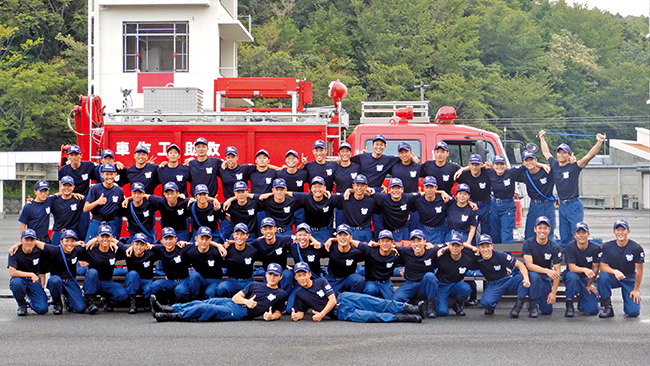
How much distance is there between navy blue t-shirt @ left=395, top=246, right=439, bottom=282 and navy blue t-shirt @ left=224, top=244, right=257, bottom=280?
2185mm

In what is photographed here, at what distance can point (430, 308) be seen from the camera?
37.3 ft

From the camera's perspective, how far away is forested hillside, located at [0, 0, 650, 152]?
154ft

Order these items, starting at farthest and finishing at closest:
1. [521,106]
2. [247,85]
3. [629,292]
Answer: [521,106] < [247,85] < [629,292]

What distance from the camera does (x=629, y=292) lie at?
1138 cm

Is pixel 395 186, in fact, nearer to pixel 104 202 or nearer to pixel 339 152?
pixel 339 152

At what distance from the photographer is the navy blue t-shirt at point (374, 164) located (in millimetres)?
12758

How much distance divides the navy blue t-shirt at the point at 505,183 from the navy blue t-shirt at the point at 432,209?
34.0 inches

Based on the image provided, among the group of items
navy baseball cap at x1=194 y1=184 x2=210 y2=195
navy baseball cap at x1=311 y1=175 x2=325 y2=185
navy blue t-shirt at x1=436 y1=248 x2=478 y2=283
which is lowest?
navy blue t-shirt at x1=436 y1=248 x2=478 y2=283

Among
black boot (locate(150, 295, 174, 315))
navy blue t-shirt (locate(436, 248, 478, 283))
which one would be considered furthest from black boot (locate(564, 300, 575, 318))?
black boot (locate(150, 295, 174, 315))

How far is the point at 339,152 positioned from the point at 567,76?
65.6 metres

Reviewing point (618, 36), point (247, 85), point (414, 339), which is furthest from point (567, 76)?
point (414, 339)

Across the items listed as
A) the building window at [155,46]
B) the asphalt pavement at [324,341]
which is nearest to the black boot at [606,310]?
the asphalt pavement at [324,341]

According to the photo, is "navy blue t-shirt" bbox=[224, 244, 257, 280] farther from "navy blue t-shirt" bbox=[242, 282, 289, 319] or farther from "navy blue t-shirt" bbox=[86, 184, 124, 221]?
"navy blue t-shirt" bbox=[86, 184, 124, 221]

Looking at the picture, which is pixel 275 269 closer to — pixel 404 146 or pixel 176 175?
pixel 176 175
